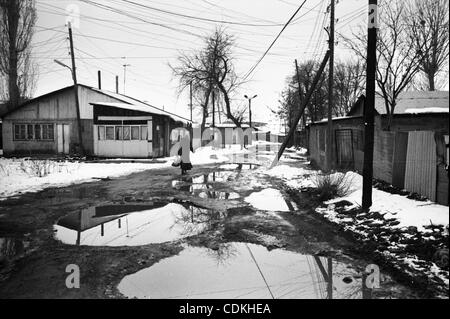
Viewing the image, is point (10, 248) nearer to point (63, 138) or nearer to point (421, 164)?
point (421, 164)

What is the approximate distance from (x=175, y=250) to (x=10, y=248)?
9.45ft

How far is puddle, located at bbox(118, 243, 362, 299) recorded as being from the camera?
3949 millimetres

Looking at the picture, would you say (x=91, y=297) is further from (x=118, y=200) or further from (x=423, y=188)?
(x=423, y=188)

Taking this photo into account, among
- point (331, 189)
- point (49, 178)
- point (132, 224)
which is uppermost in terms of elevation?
point (331, 189)

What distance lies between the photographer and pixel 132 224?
7.20 m

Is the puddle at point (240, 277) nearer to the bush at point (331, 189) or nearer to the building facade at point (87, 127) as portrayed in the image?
the bush at point (331, 189)

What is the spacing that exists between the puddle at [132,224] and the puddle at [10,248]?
0.63 meters

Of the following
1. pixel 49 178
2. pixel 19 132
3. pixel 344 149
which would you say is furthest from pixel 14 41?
pixel 344 149

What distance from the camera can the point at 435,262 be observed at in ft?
15.0

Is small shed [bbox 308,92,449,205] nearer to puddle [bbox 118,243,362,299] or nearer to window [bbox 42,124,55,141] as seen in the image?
puddle [bbox 118,243,362,299]

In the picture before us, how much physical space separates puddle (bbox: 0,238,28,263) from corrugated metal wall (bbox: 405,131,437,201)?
320 inches

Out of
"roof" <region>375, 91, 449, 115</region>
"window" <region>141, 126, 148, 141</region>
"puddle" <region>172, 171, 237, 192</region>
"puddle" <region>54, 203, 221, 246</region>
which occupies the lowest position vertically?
"puddle" <region>54, 203, 221, 246</region>

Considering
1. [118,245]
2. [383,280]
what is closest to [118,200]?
[118,245]

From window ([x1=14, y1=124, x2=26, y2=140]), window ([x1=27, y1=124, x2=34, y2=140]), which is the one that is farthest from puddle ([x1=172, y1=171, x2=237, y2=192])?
window ([x1=14, y1=124, x2=26, y2=140])
